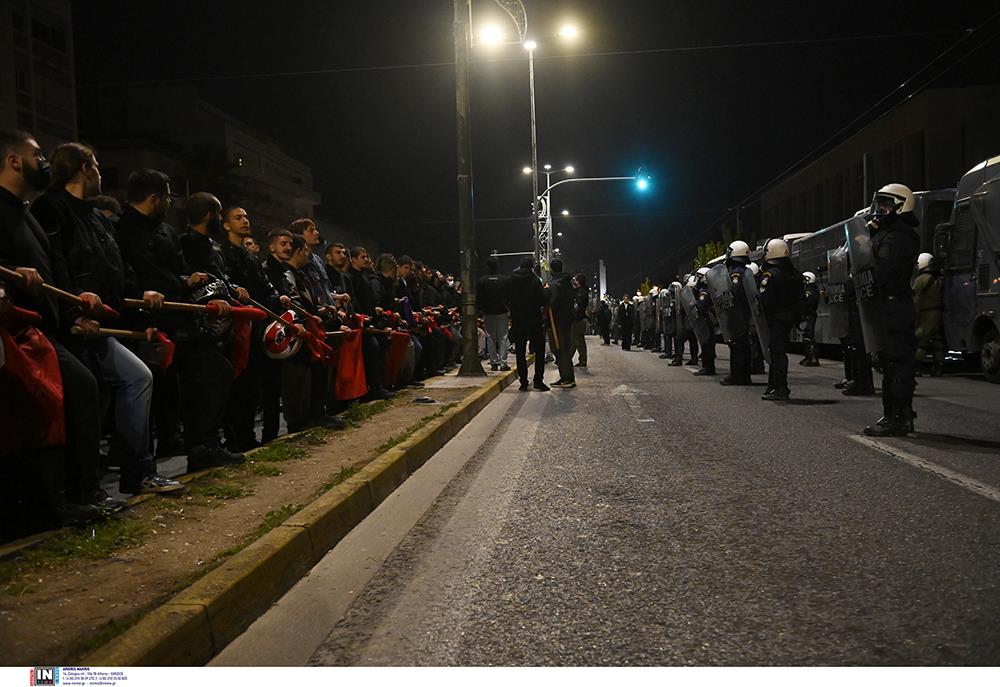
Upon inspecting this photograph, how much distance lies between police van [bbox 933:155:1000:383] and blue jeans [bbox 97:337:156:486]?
12078 millimetres

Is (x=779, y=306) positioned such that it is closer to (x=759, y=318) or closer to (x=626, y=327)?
(x=759, y=318)

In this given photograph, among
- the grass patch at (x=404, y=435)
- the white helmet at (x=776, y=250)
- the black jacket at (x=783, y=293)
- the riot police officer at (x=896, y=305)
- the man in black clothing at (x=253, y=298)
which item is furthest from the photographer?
the white helmet at (x=776, y=250)

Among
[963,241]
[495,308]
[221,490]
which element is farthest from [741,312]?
[221,490]

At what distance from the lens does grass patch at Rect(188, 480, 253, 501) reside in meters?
4.99

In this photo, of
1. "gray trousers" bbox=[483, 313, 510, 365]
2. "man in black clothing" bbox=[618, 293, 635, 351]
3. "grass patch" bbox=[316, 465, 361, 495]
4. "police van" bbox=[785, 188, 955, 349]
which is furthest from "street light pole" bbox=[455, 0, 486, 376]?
"man in black clothing" bbox=[618, 293, 635, 351]

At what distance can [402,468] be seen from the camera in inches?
245

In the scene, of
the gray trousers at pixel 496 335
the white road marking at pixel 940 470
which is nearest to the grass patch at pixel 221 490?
the white road marking at pixel 940 470

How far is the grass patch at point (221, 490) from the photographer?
196 inches

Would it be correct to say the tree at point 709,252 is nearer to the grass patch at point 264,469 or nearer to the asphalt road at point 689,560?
the asphalt road at point 689,560

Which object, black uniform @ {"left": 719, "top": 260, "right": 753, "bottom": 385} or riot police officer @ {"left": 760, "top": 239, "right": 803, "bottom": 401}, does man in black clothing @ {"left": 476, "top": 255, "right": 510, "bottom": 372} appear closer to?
black uniform @ {"left": 719, "top": 260, "right": 753, "bottom": 385}

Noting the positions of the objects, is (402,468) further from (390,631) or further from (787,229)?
(787,229)

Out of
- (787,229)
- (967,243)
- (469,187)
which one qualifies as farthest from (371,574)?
(787,229)

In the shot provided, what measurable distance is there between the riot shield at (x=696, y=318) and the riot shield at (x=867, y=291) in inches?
280

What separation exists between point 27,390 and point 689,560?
3.00 meters
